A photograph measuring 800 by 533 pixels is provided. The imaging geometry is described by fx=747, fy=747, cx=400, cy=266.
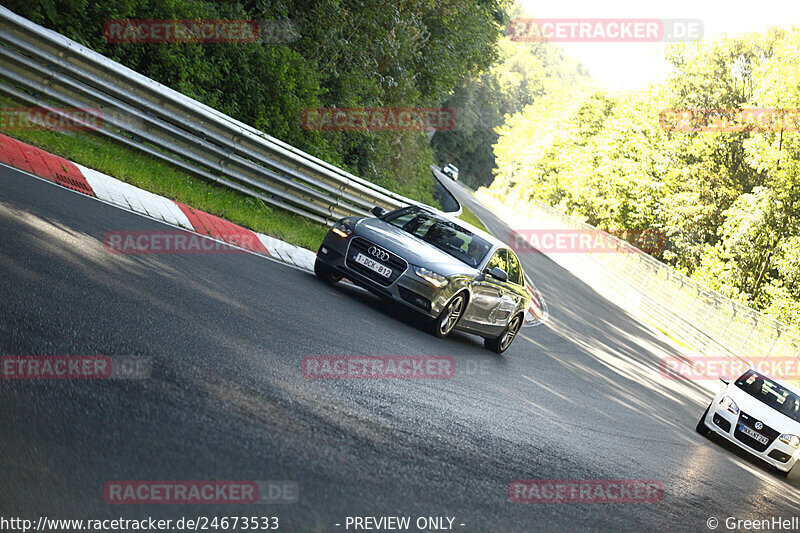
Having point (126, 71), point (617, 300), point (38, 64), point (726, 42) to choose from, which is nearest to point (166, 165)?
point (126, 71)

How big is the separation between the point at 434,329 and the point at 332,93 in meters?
12.1

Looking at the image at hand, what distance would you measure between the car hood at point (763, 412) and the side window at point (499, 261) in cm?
490

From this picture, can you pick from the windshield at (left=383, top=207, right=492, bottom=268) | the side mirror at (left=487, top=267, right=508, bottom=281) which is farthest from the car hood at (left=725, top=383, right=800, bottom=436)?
the windshield at (left=383, top=207, right=492, bottom=268)

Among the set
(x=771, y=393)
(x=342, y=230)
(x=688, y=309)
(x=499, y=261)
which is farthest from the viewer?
(x=688, y=309)

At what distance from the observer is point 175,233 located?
29.8 ft

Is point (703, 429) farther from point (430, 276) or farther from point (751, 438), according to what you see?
point (430, 276)

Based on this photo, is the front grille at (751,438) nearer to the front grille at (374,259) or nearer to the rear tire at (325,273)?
the front grille at (374,259)

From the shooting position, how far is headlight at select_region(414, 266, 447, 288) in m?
9.87

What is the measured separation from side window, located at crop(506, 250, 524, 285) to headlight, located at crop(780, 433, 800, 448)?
16.4ft

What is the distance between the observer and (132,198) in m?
9.80

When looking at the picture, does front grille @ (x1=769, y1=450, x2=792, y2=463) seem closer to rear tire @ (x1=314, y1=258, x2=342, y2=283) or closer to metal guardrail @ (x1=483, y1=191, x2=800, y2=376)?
rear tire @ (x1=314, y1=258, x2=342, y2=283)

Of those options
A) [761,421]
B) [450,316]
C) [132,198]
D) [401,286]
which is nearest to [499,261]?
[450,316]

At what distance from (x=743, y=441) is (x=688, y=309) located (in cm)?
2163

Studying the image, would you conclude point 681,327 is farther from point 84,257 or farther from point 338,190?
point 84,257
